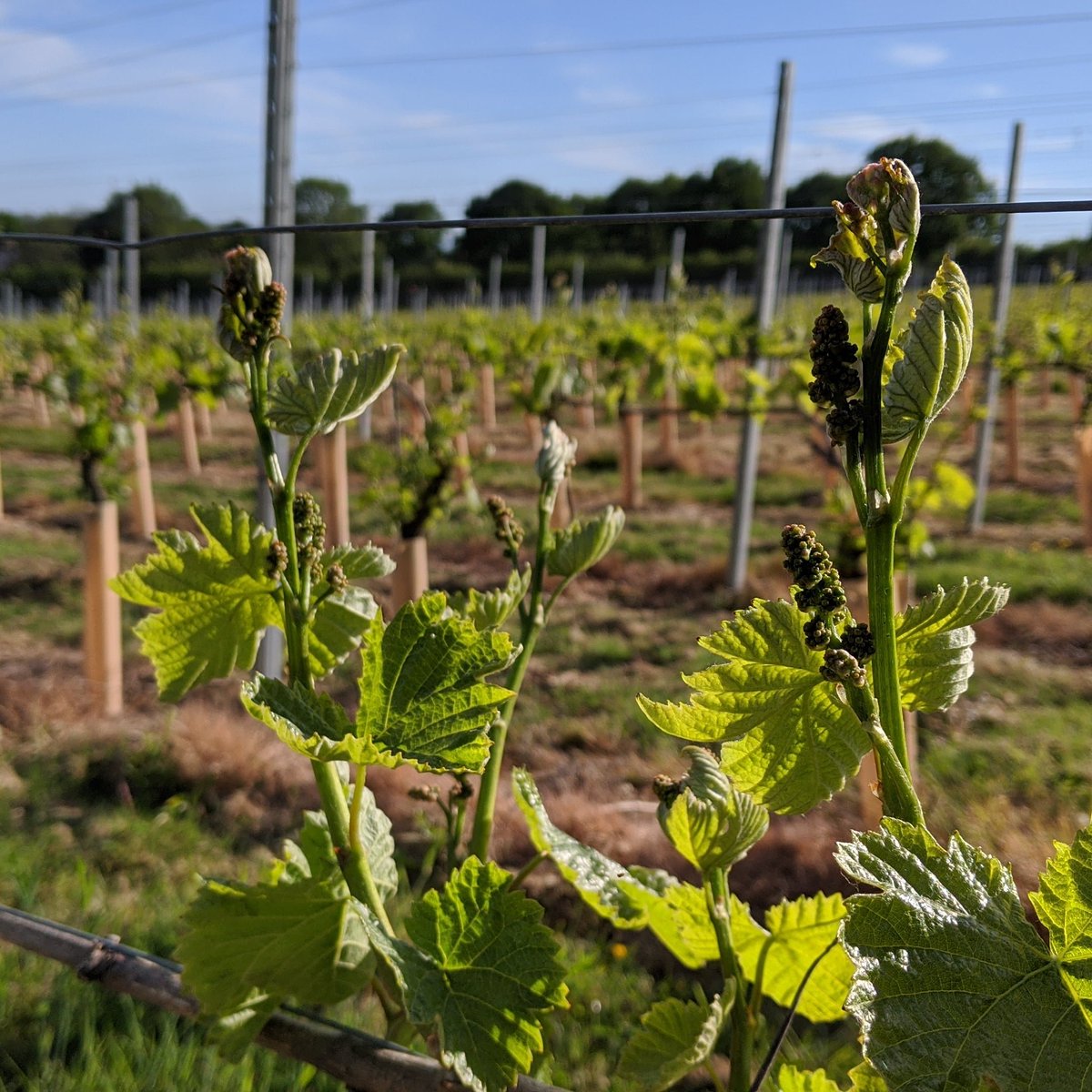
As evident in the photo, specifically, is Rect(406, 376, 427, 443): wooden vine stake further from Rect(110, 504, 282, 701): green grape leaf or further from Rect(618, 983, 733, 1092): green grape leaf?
Rect(618, 983, 733, 1092): green grape leaf

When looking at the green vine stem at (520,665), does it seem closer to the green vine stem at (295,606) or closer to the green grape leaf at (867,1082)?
the green vine stem at (295,606)

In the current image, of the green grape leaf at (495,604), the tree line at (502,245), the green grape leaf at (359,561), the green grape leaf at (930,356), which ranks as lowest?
the green grape leaf at (495,604)

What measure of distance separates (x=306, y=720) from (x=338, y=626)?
15 centimetres

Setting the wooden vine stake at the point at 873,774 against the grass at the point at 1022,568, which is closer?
the wooden vine stake at the point at 873,774

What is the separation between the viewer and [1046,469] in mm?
9820

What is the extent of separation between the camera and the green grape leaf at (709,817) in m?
0.68

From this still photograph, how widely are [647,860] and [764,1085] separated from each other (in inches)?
90.2

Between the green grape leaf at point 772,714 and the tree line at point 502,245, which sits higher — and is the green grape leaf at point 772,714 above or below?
below

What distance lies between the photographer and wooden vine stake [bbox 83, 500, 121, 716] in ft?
13.5

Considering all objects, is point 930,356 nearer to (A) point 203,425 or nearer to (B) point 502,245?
(A) point 203,425

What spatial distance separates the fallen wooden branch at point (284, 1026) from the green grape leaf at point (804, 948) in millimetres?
204

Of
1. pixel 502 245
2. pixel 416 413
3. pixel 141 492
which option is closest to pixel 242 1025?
pixel 141 492

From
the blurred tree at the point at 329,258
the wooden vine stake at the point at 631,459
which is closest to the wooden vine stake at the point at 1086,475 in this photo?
the wooden vine stake at the point at 631,459

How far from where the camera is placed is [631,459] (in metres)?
8.55
